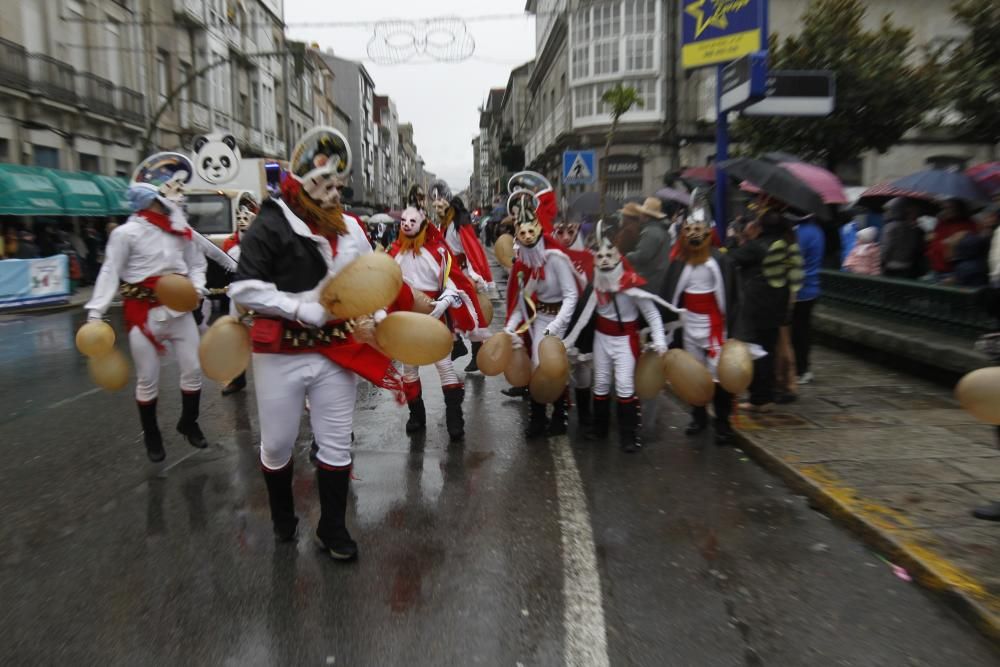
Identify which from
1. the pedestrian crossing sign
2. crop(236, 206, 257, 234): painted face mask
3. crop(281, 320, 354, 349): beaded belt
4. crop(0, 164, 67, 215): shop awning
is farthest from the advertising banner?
crop(281, 320, 354, 349): beaded belt

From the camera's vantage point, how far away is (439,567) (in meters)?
3.93

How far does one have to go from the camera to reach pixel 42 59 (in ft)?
77.2

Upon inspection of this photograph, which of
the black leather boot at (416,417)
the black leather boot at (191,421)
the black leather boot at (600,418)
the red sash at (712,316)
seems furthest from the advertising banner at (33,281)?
the red sash at (712,316)

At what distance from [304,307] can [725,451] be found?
3.78 m

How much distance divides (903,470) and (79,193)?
24.1 m

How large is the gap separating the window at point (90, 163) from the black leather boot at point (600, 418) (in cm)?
2616

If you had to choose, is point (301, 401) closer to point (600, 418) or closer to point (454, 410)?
point (454, 410)

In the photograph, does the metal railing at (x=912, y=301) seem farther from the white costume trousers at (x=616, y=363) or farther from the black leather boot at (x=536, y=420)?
the black leather boot at (x=536, y=420)

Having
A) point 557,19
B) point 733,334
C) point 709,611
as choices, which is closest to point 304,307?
point 709,611

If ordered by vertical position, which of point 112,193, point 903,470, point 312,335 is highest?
point 112,193

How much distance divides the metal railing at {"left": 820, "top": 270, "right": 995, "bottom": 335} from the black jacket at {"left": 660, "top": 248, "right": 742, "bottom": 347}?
1999 mm

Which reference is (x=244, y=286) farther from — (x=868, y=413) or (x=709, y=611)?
(x=868, y=413)

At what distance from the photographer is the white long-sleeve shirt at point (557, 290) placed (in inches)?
237

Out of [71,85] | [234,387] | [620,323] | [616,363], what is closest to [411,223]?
[620,323]
